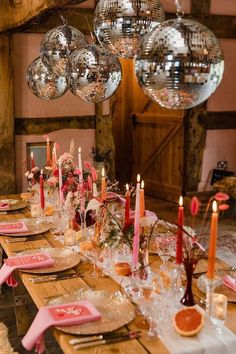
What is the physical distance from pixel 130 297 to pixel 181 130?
4.86 meters

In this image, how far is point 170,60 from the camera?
1737 mm

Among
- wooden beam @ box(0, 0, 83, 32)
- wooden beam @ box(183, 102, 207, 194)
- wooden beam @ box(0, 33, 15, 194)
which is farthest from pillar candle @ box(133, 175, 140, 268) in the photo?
wooden beam @ box(183, 102, 207, 194)

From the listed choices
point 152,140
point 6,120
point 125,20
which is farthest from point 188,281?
point 152,140

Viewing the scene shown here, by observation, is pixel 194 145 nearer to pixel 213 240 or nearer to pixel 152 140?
pixel 152 140

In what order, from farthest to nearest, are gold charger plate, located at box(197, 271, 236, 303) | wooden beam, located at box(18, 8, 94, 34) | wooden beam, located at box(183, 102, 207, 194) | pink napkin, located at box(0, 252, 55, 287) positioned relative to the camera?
wooden beam, located at box(183, 102, 207, 194) < wooden beam, located at box(18, 8, 94, 34) < pink napkin, located at box(0, 252, 55, 287) < gold charger plate, located at box(197, 271, 236, 303)

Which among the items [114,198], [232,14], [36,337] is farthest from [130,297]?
[232,14]

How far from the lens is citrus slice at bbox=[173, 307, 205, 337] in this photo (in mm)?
1661

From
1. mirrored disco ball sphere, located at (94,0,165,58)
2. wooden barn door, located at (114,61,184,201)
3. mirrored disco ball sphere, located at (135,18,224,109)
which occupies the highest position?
mirrored disco ball sphere, located at (94,0,165,58)

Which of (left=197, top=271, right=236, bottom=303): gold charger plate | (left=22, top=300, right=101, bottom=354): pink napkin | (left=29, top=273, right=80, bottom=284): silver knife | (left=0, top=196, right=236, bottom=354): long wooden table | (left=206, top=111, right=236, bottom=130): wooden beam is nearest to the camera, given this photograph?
(left=0, top=196, right=236, bottom=354): long wooden table

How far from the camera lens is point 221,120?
6.69m

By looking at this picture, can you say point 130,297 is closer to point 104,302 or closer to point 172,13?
point 104,302

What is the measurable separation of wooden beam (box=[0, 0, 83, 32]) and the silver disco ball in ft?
1.62

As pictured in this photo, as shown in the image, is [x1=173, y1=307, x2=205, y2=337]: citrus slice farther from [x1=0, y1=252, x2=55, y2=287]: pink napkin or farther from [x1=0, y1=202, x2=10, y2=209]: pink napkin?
[x1=0, y1=202, x2=10, y2=209]: pink napkin

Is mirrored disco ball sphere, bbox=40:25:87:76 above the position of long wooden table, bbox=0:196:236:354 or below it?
above
